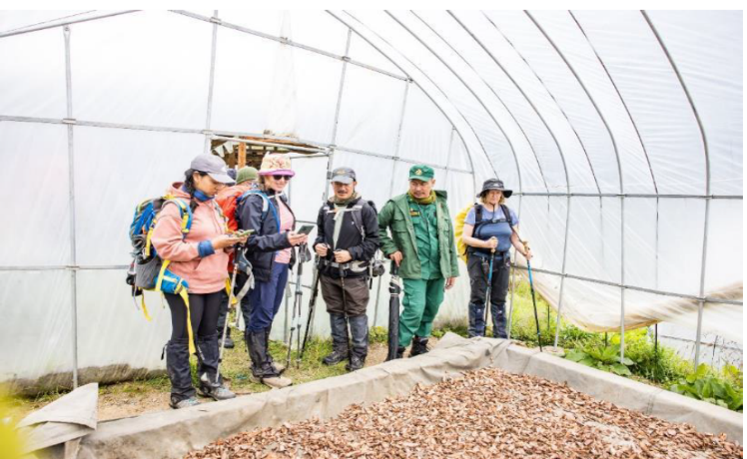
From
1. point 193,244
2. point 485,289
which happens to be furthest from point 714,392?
point 193,244

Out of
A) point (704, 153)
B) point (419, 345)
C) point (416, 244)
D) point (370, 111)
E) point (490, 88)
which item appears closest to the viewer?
point (704, 153)

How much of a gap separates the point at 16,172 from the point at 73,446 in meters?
2.36

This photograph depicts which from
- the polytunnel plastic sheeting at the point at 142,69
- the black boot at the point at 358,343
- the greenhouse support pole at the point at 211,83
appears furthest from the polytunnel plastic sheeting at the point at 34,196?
the black boot at the point at 358,343

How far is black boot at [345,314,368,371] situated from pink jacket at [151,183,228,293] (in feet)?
5.34

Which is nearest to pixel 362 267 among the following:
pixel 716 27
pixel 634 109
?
pixel 634 109

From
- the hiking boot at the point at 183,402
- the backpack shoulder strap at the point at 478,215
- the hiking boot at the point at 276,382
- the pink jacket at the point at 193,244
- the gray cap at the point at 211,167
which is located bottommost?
the hiking boot at the point at 276,382

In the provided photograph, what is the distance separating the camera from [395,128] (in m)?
6.12

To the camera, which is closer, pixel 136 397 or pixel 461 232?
pixel 136 397

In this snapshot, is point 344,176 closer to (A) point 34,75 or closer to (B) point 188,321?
(B) point 188,321

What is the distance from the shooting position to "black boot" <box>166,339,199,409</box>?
10.7 ft

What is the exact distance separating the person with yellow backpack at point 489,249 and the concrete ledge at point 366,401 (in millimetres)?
953

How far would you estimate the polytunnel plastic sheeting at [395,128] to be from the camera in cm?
386

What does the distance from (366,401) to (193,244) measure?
1669mm

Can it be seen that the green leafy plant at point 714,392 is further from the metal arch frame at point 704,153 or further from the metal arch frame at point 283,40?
the metal arch frame at point 283,40
